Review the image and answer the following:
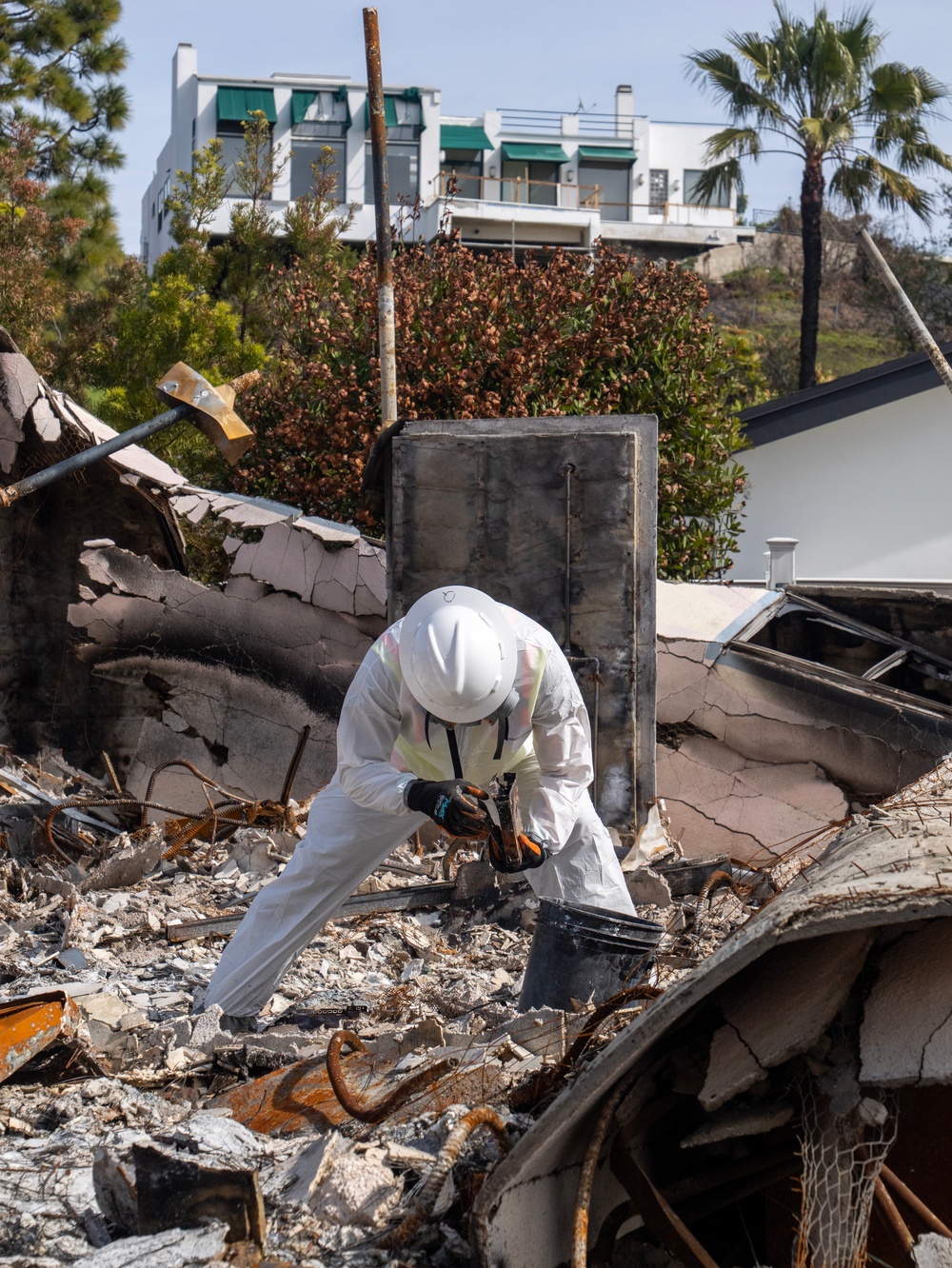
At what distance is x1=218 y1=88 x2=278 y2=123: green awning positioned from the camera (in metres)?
33.6

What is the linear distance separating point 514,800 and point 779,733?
3494mm

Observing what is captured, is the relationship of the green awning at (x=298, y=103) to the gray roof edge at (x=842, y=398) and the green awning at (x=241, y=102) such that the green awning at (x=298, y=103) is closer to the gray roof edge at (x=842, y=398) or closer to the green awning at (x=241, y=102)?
the green awning at (x=241, y=102)

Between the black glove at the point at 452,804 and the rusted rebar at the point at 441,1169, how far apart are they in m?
1.31

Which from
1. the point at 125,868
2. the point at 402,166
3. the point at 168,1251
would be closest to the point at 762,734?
the point at 125,868

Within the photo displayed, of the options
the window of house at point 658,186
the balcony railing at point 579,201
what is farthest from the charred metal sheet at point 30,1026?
the window of house at point 658,186

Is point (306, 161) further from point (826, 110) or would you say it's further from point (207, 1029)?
point (207, 1029)

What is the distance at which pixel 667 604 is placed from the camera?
Result: 725 centimetres

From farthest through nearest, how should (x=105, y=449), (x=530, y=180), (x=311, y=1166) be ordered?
(x=530, y=180) → (x=105, y=449) → (x=311, y=1166)

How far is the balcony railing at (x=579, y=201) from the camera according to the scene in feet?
127

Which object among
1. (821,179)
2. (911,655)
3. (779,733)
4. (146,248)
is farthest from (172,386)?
(146,248)

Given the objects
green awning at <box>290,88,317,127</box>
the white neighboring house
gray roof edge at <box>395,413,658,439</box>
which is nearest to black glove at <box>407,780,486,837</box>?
gray roof edge at <box>395,413,658,439</box>

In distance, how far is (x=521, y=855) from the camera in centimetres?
392

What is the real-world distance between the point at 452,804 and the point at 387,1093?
3.24 ft

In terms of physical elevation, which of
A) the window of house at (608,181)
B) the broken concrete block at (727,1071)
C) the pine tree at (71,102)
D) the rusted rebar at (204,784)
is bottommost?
the rusted rebar at (204,784)
